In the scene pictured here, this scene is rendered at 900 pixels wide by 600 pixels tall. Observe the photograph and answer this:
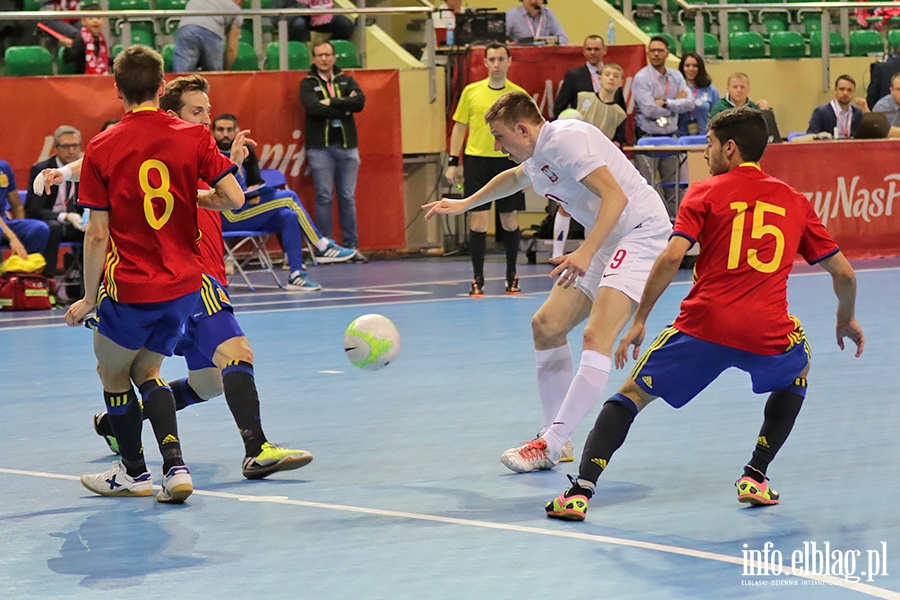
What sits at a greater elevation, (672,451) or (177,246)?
(177,246)

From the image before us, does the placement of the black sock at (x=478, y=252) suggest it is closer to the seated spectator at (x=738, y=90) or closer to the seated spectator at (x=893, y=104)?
the seated spectator at (x=738, y=90)

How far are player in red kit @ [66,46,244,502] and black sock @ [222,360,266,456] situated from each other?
52 cm

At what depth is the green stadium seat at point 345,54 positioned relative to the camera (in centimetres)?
1906

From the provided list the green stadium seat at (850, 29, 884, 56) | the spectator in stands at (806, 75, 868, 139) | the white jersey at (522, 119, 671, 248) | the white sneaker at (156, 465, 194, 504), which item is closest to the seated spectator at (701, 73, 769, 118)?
the spectator in stands at (806, 75, 868, 139)

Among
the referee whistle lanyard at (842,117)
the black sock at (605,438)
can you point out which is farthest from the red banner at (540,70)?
the black sock at (605,438)

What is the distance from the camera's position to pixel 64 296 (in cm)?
1455

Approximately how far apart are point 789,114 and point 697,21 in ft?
8.35

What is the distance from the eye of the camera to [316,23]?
1898 cm

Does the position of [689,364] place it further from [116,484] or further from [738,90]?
[738,90]

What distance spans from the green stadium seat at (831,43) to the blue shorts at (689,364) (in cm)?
1839

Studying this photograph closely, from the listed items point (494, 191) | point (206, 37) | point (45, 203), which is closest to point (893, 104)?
point (206, 37)

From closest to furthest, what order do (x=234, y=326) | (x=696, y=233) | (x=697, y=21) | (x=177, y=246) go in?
(x=696, y=233), (x=177, y=246), (x=234, y=326), (x=697, y=21)

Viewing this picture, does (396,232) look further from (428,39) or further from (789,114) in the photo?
(789,114)

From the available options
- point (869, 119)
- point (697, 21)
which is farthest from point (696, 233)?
point (697, 21)
